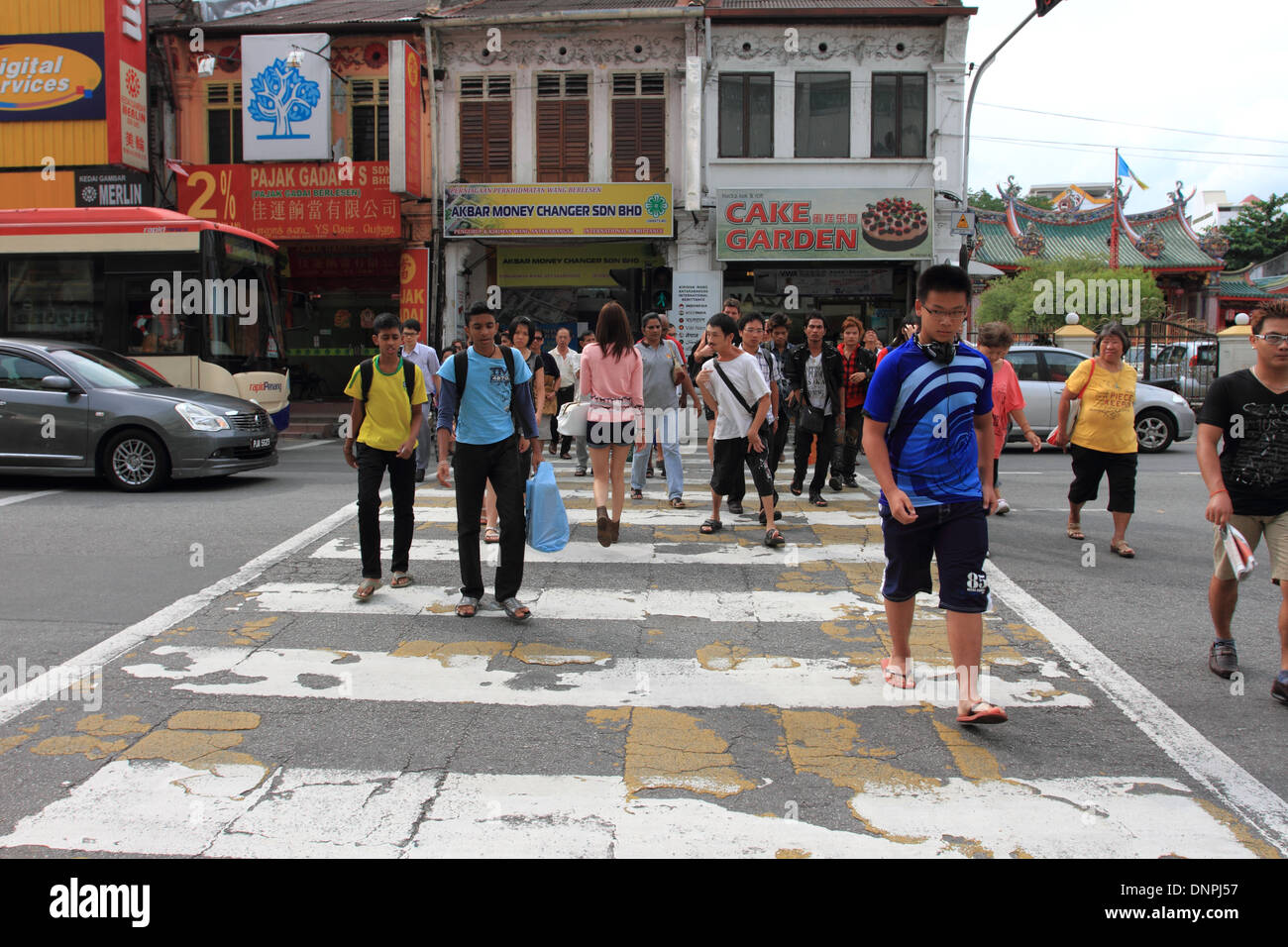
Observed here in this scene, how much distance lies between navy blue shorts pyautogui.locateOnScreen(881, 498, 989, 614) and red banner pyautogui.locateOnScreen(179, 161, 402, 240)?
18624mm

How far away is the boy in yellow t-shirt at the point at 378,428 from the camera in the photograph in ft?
21.2

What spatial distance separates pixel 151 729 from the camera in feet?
14.3

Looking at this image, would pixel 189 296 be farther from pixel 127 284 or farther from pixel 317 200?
pixel 317 200

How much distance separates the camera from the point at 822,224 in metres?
21.4

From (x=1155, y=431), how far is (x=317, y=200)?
16087 mm

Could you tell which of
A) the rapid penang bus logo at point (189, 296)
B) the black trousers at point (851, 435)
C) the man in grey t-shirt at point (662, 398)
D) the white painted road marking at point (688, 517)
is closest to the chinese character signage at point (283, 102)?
the rapid penang bus logo at point (189, 296)

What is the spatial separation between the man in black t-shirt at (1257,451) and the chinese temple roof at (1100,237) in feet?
115

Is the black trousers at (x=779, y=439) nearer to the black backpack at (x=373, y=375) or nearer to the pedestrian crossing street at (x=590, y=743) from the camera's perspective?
the pedestrian crossing street at (x=590, y=743)

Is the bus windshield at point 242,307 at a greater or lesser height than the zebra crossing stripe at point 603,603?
greater

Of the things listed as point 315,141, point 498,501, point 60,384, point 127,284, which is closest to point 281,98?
point 315,141

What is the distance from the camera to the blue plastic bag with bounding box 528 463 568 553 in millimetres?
6320

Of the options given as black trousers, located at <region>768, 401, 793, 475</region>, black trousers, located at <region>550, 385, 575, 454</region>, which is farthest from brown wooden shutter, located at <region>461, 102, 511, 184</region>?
black trousers, located at <region>768, 401, 793, 475</region>

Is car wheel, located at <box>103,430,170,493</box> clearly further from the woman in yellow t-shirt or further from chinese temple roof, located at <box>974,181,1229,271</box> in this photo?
chinese temple roof, located at <box>974,181,1229,271</box>
